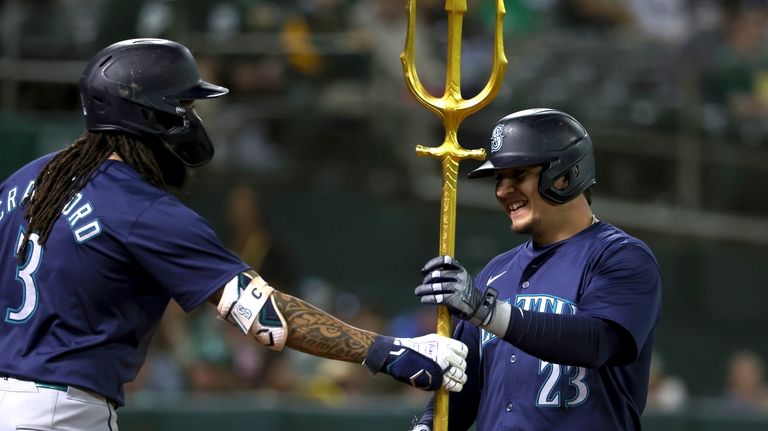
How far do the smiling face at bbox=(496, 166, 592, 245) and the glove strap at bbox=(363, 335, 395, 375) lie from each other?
59cm

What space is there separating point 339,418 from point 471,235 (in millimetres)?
2671

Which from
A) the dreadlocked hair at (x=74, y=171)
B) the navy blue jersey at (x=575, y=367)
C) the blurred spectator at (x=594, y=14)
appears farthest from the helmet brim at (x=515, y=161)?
the blurred spectator at (x=594, y=14)

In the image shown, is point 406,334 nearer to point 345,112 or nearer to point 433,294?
point 345,112

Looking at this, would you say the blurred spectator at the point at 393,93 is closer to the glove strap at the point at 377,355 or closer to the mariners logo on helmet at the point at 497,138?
the mariners logo on helmet at the point at 497,138

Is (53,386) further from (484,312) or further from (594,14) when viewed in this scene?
(594,14)

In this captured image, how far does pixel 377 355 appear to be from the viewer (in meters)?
4.18

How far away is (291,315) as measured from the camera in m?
4.13

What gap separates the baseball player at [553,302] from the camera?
13.2 ft

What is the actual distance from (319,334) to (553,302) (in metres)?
0.76

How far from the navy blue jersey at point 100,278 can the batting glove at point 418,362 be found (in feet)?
1.80

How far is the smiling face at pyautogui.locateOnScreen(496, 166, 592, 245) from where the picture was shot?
4.32 metres

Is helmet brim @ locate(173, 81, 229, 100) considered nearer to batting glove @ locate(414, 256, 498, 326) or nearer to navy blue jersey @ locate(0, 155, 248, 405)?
navy blue jersey @ locate(0, 155, 248, 405)

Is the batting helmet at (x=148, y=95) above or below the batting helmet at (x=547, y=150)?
above

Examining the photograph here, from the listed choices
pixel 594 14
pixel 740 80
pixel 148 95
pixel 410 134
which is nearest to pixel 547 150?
pixel 148 95
